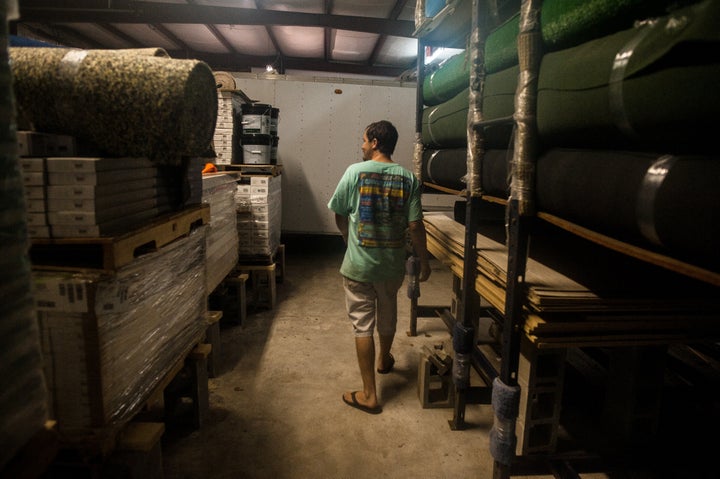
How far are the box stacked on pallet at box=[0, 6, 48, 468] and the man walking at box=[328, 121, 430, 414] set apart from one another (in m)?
2.37

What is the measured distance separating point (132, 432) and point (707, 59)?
2561mm

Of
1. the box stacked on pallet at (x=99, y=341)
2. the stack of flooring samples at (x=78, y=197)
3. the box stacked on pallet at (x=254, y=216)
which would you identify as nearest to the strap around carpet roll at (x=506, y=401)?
the box stacked on pallet at (x=99, y=341)

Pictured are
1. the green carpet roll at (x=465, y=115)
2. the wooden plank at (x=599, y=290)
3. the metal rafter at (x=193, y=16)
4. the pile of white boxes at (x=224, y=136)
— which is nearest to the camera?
the wooden plank at (x=599, y=290)

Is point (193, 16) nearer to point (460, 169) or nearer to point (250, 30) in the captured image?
point (250, 30)

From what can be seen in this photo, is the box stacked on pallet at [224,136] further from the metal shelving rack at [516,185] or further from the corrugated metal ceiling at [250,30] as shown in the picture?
the metal shelving rack at [516,185]

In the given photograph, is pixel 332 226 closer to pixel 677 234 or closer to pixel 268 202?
pixel 268 202

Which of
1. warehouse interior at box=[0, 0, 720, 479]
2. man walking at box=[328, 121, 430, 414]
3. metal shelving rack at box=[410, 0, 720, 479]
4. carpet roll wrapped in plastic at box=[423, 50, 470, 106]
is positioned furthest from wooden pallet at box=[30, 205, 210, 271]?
carpet roll wrapped in plastic at box=[423, 50, 470, 106]

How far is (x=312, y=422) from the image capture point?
320cm

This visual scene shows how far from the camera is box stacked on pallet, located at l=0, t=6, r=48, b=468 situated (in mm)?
927

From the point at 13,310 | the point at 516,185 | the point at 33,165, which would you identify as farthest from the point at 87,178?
the point at 516,185

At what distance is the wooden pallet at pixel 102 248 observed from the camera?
5.96ft

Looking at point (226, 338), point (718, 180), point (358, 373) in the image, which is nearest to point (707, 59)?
point (718, 180)

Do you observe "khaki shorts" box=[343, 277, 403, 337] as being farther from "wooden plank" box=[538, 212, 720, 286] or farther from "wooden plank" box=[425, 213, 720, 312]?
"wooden plank" box=[538, 212, 720, 286]

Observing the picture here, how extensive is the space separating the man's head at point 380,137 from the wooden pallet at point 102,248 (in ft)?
4.97
